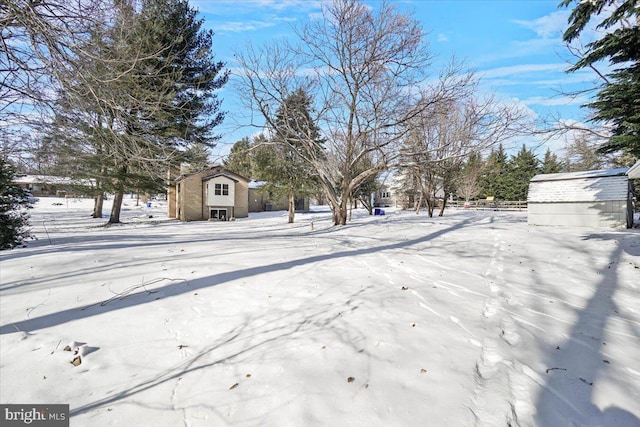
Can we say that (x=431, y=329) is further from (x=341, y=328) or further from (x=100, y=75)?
(x=100, y=75)

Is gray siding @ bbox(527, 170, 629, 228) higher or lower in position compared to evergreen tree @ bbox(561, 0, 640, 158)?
lower

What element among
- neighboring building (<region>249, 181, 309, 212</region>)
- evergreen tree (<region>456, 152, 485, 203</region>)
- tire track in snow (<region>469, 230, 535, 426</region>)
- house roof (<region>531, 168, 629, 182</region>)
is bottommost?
tire track in snow (<region>469, 230, 535, 426</region>)

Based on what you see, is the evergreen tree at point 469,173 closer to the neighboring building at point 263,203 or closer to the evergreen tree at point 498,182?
the evergreen tree at point 498,182

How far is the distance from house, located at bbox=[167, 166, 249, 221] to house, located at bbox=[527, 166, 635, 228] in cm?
2193

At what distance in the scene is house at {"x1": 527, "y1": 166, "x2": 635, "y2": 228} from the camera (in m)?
13.5

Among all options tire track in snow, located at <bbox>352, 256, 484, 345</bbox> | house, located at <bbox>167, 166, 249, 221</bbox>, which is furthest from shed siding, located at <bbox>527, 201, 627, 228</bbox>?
house, located at <bbox>167, 166, 249, 221</bbox>

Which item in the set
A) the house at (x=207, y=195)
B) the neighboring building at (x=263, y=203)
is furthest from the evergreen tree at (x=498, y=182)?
the house at (x=207, y=195)

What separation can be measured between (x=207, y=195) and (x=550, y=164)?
4414 cm

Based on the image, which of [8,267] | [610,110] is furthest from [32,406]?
[610,110]

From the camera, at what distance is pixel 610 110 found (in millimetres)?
7797

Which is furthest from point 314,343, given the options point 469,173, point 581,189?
point 469,173

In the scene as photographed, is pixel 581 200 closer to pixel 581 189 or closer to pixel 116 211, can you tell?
pixel 581 189

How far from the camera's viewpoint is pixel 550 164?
134 feet

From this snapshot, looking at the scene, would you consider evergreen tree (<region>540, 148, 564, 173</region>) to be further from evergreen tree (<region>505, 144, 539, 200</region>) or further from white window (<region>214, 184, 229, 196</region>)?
white window (<region>214, 184, 229, 196</region>)
